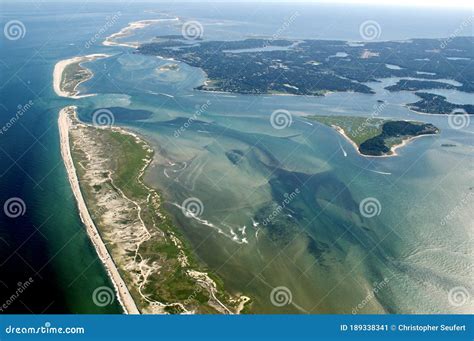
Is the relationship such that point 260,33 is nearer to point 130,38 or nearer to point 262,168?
point 130,38

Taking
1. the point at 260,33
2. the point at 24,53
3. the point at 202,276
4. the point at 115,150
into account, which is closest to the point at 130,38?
the point at 24,53

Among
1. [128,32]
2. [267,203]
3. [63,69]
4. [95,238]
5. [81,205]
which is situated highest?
[128,32]

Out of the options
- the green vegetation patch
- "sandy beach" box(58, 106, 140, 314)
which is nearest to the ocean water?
"sandy beach" box(58, 106, 140, 314)

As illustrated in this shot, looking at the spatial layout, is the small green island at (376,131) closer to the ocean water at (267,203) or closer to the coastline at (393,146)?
the coastline at (393,146)

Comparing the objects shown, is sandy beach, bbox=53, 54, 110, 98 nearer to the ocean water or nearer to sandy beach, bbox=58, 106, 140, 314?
the ocean water

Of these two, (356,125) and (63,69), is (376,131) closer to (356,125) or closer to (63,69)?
(356,125)

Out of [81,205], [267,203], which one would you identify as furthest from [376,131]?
[81,205]

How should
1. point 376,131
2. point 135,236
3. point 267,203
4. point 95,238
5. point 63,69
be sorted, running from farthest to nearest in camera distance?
point 63,69
point 376,131
point 267,203
point 135,236
point 95,238
